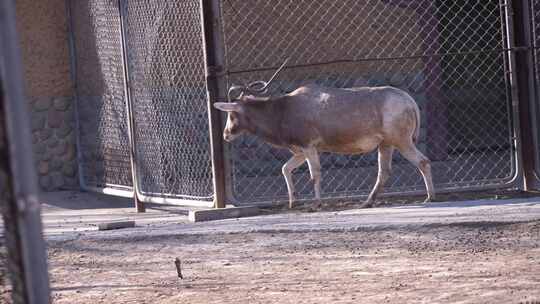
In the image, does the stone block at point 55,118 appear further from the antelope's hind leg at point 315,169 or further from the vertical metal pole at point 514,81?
the vertical metal pole at point 514,81

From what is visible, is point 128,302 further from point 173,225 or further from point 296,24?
point 296,24

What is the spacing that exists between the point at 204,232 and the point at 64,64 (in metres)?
5.63

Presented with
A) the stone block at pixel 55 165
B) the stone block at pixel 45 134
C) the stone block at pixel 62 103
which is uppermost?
the stone block at pixel 62 103

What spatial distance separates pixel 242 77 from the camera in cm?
1212

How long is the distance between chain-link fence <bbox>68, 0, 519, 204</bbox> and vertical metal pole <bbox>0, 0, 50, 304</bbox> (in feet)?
26.2

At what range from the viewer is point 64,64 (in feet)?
42.0

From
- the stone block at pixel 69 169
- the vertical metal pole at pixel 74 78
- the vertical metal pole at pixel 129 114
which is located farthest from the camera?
the stone block at pixel 69 169

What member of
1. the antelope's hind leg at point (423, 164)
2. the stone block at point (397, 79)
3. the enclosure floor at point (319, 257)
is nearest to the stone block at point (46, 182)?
the enclosure floor at point (319, 257)

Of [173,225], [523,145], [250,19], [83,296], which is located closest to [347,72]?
[250,19]

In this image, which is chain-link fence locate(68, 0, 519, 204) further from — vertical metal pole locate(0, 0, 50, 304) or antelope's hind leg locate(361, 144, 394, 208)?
vertical metal pole locate(0, 0, 50, 304)

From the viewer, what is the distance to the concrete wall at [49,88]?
12.6 meters

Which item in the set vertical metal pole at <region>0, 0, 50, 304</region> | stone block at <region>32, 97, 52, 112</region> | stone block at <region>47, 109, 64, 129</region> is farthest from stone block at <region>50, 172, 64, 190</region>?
vertical metal pole at <region>0, 0, 50, 304</region>

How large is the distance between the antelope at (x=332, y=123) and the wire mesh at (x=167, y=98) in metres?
0.97

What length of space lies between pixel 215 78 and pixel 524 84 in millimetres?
3000
